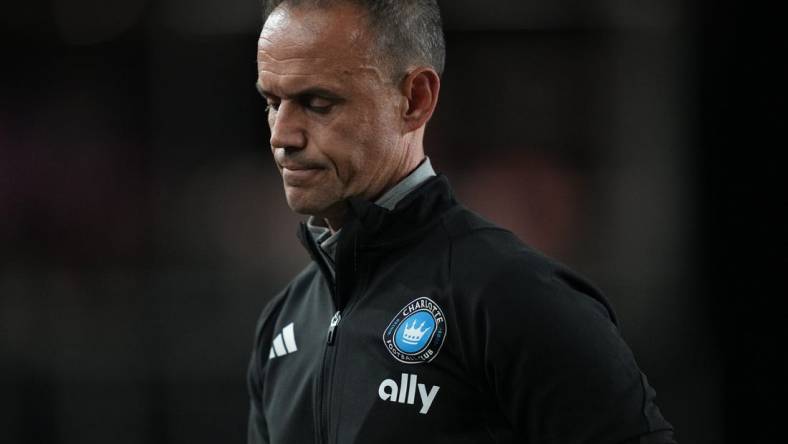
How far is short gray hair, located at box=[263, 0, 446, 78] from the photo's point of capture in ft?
4.98

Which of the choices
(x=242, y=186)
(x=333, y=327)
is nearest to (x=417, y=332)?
(x=333, y=327)

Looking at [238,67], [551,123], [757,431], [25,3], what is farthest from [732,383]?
[25,3]

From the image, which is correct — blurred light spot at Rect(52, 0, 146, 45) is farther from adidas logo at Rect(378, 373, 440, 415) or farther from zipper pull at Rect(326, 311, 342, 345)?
adidas logo at Rect(378, 373, 440, 415)

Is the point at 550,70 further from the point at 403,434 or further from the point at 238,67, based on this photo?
the point at 403,434

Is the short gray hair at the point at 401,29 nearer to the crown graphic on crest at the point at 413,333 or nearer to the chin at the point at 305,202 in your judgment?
the chin at the point at 305,202

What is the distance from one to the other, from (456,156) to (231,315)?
1076 millimetres

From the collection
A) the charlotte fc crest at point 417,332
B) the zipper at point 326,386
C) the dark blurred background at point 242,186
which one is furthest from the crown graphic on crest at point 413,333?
the dark blurred background at point 242,186

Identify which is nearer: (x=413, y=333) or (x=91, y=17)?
(x=413, y=333)

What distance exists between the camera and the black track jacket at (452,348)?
4.35ft

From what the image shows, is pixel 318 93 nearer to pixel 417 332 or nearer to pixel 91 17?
pixel 417 332

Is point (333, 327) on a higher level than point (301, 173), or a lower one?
lower

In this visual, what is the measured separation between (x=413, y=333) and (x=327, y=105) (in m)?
0.34

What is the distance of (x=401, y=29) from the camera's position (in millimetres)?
1541

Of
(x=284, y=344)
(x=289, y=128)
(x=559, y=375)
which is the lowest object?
(x=284, y=344)
